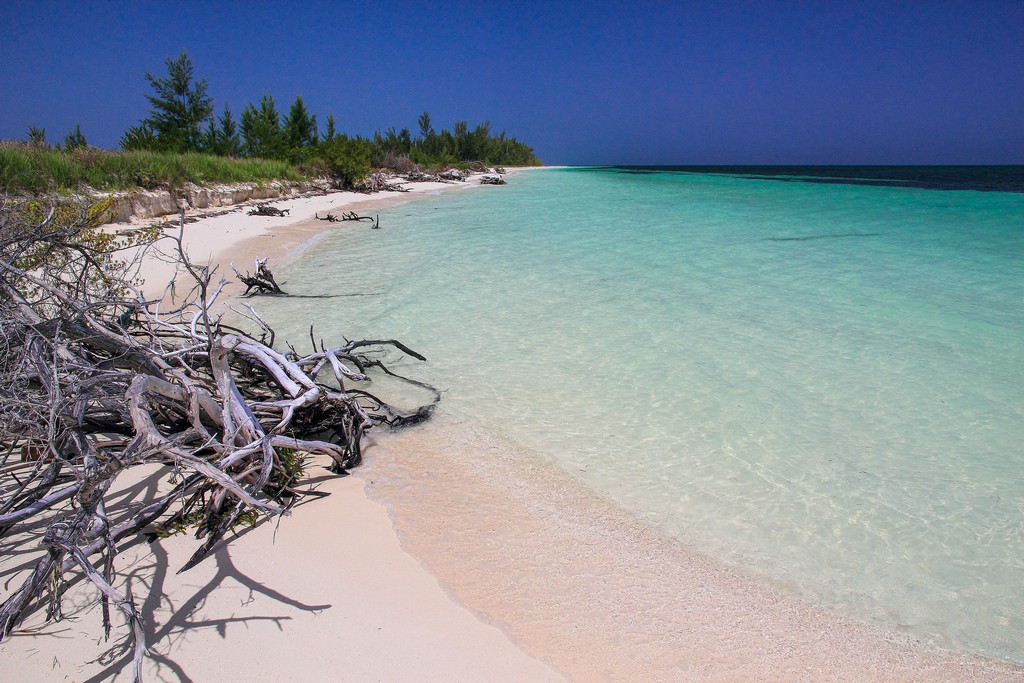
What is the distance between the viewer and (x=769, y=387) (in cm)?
463

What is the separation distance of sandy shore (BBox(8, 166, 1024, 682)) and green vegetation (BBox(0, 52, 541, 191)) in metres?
6.01

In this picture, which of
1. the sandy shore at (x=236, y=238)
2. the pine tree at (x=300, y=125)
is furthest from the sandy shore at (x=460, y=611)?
the pine tree at (x=300, y=125)

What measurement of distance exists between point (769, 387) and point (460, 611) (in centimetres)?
342

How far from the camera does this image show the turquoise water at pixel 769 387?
2.80m

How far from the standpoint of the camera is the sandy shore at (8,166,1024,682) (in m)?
1.93


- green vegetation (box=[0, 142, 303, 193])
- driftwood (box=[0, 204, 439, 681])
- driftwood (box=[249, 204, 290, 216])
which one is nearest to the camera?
driftwood (box=[0, 204, 439, 681])

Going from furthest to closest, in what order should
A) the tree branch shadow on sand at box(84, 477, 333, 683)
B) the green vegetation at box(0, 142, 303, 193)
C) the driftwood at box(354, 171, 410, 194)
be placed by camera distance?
the driftwood at box(354, 171, 410, 194), the green vegetation at box(0, 142, 303, 193), the tree branch shadow on sand at box(84, 477, 333, 683)

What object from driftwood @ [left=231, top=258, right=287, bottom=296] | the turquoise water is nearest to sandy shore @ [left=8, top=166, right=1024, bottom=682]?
the turquoise water

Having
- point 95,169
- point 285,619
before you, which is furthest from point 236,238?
point 285,619

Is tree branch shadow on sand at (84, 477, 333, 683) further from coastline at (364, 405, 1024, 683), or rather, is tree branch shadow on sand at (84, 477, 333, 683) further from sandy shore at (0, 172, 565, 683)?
coastline at (364, 405, 1024, 683)

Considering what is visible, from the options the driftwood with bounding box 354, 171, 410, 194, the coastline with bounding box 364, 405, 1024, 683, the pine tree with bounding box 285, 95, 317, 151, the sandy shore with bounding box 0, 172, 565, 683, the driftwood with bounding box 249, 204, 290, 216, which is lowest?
the coastline with bounding box 364, 405, 1024, 683

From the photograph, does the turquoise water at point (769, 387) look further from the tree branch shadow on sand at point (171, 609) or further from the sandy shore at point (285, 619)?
the tree branch shadow on sand at point (171, 609)

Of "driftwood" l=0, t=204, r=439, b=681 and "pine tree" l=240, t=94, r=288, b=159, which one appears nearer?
"driftwood" l=0, t=204, r=439, b=681

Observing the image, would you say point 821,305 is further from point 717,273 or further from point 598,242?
point 598,242
